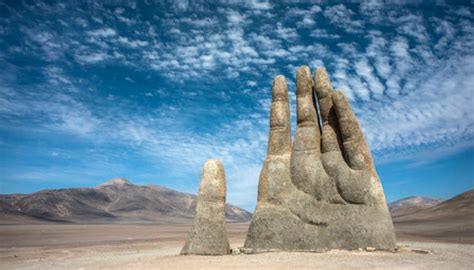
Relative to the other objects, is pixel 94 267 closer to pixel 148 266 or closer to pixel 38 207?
pixel 148 266

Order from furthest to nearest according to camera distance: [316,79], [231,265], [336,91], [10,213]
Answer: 1. [10,213]
2. [316,79]
3. [336,91]
4. [231,265]

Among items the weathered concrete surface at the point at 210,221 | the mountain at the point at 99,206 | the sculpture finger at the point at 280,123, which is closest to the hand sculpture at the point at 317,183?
the sculpture finger at the point at 280,123

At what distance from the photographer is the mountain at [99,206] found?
314ft

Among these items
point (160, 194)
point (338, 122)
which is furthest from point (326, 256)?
point (160, 194)

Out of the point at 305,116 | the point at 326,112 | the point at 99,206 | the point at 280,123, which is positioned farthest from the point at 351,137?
the point at 99,206

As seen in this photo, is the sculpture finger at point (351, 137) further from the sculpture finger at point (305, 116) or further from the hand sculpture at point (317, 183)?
the sculpture finger at point (305, 116)

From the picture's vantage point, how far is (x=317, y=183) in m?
15.6

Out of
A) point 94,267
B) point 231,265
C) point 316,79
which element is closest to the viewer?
point 231,265

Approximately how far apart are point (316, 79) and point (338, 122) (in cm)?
232

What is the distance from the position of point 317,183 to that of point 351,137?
2.24m

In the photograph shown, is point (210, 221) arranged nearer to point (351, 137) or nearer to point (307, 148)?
point (307, 148)

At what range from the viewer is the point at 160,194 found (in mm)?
149625

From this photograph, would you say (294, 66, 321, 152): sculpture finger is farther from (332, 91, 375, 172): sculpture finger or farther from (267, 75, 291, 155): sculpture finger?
(332, 91, 375, 172): sculpture finger

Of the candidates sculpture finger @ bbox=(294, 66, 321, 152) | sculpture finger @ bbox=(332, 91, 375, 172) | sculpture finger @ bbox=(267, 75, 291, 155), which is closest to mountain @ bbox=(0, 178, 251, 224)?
sculpture finger @ bbox=(267, 75, 291, 155)
